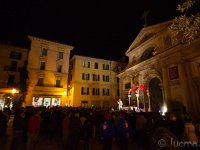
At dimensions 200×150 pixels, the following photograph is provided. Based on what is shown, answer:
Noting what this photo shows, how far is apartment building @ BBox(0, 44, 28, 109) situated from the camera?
29406 mm

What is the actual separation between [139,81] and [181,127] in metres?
21.1

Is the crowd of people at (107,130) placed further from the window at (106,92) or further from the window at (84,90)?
the window at (106,92)

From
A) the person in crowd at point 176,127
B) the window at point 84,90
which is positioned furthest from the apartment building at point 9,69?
the person in crowd at point 176,127

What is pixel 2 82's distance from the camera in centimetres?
2966

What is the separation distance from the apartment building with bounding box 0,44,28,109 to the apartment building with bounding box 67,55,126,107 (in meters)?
12.2

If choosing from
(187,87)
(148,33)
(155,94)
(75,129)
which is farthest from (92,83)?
(75,129)

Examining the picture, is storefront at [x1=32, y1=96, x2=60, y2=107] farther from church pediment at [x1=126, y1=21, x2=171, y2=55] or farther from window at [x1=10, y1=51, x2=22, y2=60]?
church pediment at [x1=126, y1=21, x2=171, y2=55]

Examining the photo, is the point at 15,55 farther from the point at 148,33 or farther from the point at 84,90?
the point at 148,33

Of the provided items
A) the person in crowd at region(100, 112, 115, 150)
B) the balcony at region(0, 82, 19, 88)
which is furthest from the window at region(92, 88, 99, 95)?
the person in crowd at region(100, 112, 115, 150)

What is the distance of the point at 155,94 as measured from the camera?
77.9 feet

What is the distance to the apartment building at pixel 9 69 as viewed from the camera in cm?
2941

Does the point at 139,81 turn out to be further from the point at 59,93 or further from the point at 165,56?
the point at 59,93

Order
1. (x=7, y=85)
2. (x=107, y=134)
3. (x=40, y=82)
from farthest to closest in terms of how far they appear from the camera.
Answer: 1. (x=40, y=82)
2. (x=7, y=85)
3. (x=107, y=134)

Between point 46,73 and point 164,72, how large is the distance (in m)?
24.1
